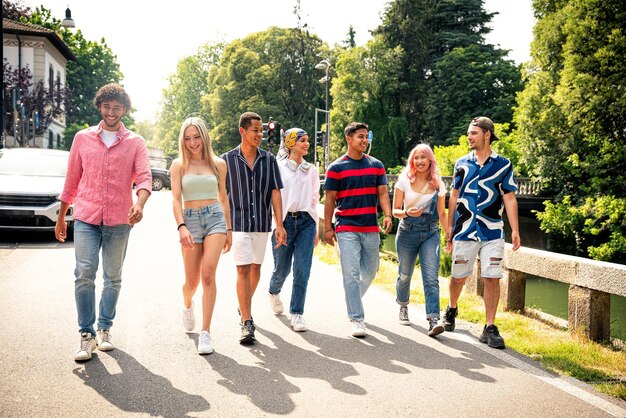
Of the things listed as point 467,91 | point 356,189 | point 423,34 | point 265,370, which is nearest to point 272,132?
point 356,189

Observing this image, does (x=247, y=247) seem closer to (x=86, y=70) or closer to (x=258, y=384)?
(x=258, y=384)

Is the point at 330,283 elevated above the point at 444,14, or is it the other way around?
the point at 444,14

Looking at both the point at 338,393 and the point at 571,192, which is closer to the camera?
the point at 338,393

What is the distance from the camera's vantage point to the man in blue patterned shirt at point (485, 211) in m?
6.32

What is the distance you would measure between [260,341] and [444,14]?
5187cm

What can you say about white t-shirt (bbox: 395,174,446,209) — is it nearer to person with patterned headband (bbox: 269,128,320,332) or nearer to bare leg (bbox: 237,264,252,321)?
person with patterned headband (bbox: 269,128,320,332)

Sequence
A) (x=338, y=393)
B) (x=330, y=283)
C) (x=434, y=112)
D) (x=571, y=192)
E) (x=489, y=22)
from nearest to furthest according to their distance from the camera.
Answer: (x=338, y=393)
(x=330, y=283)
(x=571, y=192)
(x=434, y=112)
(x=489, y=22)

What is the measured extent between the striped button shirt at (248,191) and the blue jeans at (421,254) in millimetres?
1419

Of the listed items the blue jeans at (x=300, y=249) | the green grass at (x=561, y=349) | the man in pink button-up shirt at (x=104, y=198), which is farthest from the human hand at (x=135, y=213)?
the green grass at (x=561, y=349)

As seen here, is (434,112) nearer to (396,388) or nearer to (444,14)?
(444,14)

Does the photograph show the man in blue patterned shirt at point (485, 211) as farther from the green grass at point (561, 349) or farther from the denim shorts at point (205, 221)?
the denim shorts at point (205, 221)

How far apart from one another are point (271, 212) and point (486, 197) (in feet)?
6.29

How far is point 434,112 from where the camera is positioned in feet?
171

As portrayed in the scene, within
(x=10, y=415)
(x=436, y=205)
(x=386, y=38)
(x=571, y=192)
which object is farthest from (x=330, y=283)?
(x=386, y=38)
